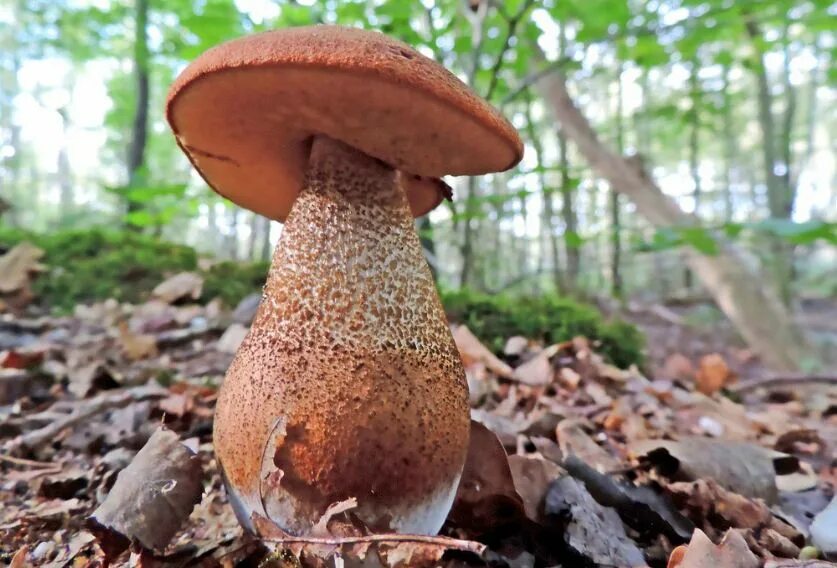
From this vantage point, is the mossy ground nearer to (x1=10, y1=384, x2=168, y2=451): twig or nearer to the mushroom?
(x1=10, y1=384, x2=168, y2=451): twig

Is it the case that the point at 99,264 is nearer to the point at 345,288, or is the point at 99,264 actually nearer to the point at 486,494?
the point at 345,288

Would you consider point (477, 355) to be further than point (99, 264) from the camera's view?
No

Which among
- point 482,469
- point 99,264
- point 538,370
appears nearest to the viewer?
point 482,469

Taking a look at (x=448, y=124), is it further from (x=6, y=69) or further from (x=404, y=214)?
(x=6, y=69)

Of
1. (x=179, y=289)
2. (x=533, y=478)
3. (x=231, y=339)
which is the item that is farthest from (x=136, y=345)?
(x=533, y=478)

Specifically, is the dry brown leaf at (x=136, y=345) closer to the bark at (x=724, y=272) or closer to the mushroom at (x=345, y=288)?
the mushroom at (x=345, y=288)

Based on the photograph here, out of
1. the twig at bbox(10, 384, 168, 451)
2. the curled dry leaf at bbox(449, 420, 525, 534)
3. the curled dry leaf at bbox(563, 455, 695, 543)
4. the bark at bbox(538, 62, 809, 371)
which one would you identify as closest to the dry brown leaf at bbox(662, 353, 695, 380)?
the bark at bbox(538, 62, 809, 371)
